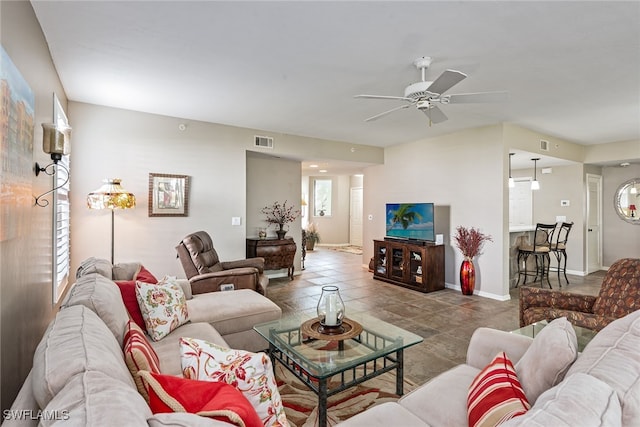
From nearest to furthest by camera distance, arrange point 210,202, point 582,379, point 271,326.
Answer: point 582,379
point 271,326
point 210,202

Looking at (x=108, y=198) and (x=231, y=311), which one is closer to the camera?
(x=231, y=311)

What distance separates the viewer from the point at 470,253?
5.00 metres

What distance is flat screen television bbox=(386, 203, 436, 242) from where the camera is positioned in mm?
5391

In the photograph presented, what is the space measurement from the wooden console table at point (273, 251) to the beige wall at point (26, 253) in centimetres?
307

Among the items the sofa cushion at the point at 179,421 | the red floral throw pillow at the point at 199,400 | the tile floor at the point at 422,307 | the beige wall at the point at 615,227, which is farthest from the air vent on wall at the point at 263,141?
the beige wall at the point at 615,227

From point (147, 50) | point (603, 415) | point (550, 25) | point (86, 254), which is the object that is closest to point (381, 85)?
point (550, 25)

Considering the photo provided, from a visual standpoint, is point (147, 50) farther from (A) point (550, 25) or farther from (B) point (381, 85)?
(A) point (550, 25)

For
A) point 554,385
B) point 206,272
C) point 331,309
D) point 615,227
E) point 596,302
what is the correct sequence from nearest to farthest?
point 554,385 < point 331,309 < point 596,302 < point 206,272 < point 615,227

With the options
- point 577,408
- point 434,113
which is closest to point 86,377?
point 577,408

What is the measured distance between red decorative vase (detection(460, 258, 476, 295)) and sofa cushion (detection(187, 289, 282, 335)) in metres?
3.41

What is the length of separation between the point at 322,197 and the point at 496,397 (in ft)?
33.9

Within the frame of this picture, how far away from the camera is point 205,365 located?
1242 mm

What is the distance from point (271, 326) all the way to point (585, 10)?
3.12 m

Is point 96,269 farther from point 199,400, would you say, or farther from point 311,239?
point 311,239
